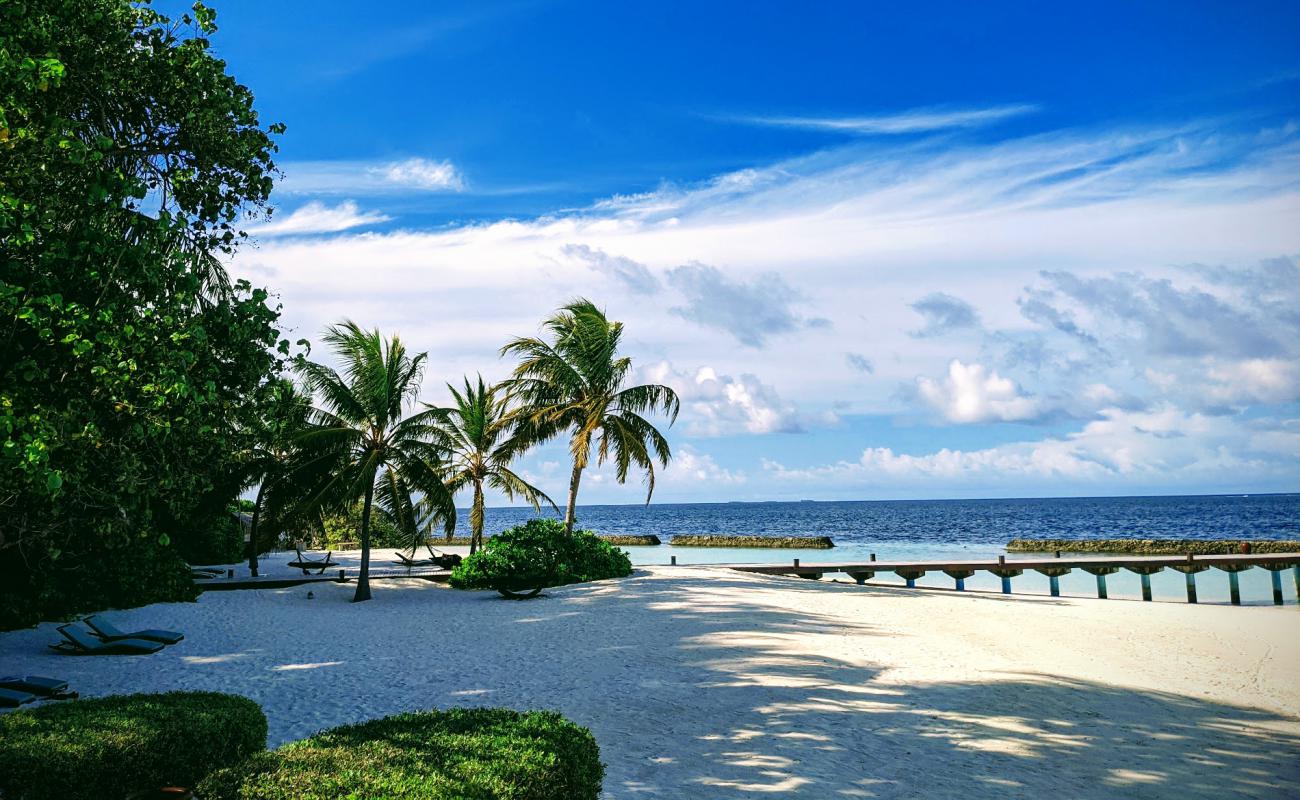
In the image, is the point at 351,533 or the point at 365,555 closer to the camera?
the point at 365,555

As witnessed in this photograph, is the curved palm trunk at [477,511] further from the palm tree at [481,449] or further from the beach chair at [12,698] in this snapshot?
the beach chair at [12,698]

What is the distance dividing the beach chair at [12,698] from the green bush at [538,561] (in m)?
10.0

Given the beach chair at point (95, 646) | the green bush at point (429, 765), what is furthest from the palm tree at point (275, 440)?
the green bush at point (429, 765)

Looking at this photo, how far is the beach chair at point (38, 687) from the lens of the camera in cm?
898

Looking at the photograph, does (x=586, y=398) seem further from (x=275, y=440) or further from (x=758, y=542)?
(x=758, y=542)

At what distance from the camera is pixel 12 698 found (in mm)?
8523

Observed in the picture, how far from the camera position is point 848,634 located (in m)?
13.0

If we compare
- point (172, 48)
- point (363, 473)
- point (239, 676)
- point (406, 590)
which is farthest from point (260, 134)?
point (406, 590)

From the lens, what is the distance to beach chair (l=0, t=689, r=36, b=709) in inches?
334

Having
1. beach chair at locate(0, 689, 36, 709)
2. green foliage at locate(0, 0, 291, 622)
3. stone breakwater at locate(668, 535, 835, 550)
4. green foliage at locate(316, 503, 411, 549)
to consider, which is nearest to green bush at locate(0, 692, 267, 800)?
green foliage at locate(0, 0, 291, 622)

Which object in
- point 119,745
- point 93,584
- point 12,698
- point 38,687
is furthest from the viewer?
point 93,584

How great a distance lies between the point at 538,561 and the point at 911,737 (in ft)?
42.6

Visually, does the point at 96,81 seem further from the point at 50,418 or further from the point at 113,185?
the point at 50,418

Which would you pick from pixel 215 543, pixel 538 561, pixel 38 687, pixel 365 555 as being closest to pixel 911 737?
pixel 38 687
